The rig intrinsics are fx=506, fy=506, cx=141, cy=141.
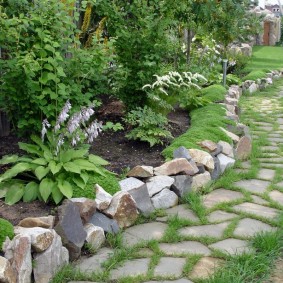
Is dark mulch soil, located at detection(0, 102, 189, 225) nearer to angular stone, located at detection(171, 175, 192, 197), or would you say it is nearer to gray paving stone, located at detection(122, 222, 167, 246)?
angular stone, located at detection(171, 175, 192, 197)

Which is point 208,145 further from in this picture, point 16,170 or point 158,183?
point 16,170

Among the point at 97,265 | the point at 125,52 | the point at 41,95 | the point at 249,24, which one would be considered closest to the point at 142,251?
the point at 97,265

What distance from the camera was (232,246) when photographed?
11.8 ft

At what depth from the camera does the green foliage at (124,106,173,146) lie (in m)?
5.26

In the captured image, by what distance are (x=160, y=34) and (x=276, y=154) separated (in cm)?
197

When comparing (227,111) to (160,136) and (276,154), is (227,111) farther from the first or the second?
(160,136)

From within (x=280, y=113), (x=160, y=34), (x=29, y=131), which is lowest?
(x=280, y=113)

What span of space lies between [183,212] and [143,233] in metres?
0.54

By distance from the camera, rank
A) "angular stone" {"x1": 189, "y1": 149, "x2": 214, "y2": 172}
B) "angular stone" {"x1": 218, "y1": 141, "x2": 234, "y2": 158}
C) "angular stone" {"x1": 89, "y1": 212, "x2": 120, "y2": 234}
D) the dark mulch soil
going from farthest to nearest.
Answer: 1. "angular stone" {"x1": 218, "y1": 141, "x2": 234, "y2": 158}
2. "angular stone" {"x1": 189, "y1": 149, "x2": 214, "y2": 172}
3. the dark mulch soil
4. "angular stone" {"x1": 89, "y1": 212, "x2": 120, "y2": 234}

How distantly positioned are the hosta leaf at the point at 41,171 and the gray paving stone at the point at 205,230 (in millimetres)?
1118

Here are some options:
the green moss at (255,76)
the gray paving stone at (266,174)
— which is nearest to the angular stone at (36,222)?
the gray paving stone at (266,174)

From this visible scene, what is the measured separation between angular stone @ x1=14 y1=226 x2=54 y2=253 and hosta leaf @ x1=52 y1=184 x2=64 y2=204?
1.88ft

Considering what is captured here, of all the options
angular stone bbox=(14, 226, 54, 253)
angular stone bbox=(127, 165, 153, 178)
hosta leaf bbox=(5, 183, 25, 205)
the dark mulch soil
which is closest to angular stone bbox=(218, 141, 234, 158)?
the dark mulch soil

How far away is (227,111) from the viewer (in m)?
7.03
